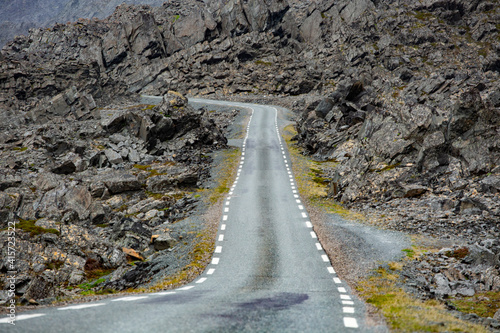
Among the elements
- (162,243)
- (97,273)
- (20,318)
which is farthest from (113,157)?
(20,318)

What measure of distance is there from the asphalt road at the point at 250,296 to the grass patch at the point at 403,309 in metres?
0.69

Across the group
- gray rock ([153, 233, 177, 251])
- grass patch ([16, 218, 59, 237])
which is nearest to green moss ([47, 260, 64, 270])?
grass patch ([16, 218, 59, 237])

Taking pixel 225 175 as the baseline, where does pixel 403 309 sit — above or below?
below

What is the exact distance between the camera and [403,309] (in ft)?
31.6

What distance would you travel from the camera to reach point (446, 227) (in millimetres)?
17828

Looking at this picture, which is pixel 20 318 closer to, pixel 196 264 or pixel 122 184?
pixel 196 264

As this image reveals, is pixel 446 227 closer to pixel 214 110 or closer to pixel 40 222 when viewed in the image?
pixel 40 222

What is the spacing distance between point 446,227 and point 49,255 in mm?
19413

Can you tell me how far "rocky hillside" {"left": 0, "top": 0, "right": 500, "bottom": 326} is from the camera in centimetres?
2214

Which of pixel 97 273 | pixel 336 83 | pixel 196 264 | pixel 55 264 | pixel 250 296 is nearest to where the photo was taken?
pixel 250 296

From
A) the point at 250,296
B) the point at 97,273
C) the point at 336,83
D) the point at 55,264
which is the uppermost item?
the point at 336,83

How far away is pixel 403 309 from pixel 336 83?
8780 centimetres

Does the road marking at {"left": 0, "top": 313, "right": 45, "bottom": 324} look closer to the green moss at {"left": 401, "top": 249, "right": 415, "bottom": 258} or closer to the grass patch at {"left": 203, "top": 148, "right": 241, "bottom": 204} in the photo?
the green moss at {"left": 401, "top": 249, "right": 415, "bottom": 258}

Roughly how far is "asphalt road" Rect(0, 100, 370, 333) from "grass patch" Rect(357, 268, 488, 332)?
694 millimetres
